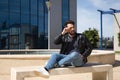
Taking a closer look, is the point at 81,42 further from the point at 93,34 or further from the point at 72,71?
the point at 93,34

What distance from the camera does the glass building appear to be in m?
32.7

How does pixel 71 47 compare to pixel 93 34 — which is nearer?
pixel 71 47

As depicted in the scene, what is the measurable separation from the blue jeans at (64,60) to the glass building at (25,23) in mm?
26356

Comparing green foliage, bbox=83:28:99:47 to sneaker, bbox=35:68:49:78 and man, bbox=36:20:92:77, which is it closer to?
man, bbox=36:20:92:77

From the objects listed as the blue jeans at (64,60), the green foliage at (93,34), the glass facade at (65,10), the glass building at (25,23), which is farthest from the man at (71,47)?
the green foliage at (93,34)

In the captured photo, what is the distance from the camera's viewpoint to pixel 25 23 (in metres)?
34.2

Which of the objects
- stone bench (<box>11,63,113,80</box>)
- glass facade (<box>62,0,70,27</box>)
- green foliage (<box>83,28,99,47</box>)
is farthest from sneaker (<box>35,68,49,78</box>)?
green foliage (<box>83,28,99,47</box>)

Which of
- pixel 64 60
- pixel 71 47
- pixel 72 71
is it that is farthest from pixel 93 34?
pixel 64 60

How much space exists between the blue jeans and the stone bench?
0.11m

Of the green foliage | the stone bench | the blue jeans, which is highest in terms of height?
the green foliage

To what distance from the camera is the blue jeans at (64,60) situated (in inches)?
255

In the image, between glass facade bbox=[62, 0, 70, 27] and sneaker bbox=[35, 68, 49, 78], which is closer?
sneaker bbox=[35, 68, 49, 78]

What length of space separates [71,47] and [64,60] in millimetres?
415

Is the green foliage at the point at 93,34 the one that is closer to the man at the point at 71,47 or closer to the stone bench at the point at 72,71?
the stone bench at the point at 72,71
